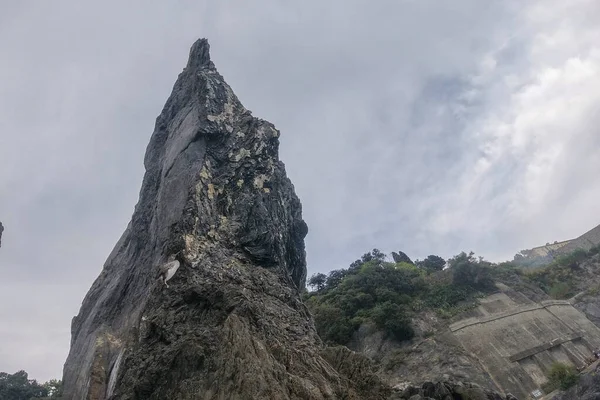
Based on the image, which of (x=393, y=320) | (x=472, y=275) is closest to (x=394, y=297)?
(x=393, y=320)

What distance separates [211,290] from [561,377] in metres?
30.2

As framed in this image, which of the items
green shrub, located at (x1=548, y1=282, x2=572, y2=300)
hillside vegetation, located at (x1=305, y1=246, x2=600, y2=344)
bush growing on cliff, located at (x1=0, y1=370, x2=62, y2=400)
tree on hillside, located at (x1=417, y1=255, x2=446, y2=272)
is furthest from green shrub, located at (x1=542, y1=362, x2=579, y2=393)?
bush growing on cliff, located at (x1=0, y1=370, x2=62, y2=400)

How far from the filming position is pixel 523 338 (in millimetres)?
39719

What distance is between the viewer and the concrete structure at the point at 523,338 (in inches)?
1417

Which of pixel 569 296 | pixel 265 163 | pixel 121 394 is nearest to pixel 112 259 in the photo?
pixel 265 163

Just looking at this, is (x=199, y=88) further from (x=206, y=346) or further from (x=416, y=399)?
(x=416, y=399)

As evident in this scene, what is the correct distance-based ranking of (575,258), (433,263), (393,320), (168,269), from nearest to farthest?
(168,269) < (393,320) < (575,258) < (433,263)

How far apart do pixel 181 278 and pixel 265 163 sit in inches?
377

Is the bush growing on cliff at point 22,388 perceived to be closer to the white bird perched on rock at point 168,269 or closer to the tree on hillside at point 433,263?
the white bird perched on rock at point 168,269

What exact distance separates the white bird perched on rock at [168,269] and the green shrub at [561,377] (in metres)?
30.8

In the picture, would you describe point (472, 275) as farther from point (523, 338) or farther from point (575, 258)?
point (575, 258)

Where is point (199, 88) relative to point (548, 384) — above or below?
above

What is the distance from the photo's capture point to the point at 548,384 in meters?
35.0

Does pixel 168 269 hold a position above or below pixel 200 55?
below
